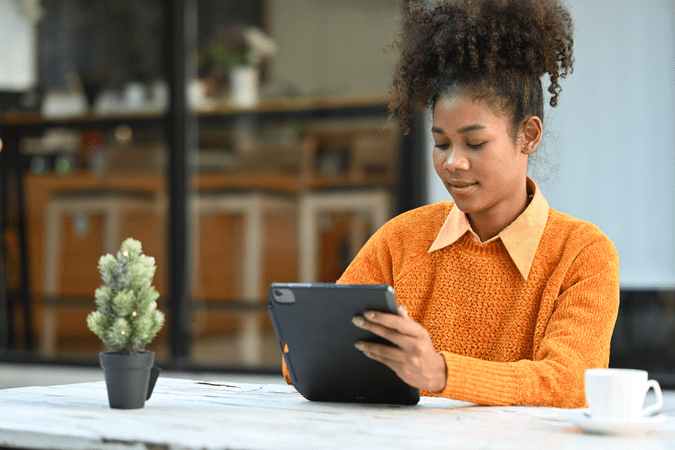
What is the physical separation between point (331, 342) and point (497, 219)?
0.54m

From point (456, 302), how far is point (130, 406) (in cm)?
67

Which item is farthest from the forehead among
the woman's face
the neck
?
the neck

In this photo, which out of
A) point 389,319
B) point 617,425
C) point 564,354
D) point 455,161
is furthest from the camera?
point 455,161

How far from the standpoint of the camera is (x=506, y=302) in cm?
145

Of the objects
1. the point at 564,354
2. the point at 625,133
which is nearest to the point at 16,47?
the point at 625,133

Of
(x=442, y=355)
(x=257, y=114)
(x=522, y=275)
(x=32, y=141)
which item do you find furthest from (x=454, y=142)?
Answer: (x=32, y=141)

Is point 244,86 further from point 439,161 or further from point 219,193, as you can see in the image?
point 439,161

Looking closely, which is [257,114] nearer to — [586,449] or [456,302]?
[456,302]

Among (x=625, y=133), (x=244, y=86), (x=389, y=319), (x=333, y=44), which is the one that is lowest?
(x=389, y=319)

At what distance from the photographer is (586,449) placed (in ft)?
2.78

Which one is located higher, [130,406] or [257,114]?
[257,114]

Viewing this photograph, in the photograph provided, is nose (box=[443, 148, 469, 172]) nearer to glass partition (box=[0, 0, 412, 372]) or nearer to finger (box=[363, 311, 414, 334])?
finger (box=[363, 311, 414, 334])

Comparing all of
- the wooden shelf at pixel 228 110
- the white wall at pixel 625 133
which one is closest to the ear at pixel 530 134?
the white wall at pixel 625 133

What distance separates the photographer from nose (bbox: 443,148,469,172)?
4.58 feet
